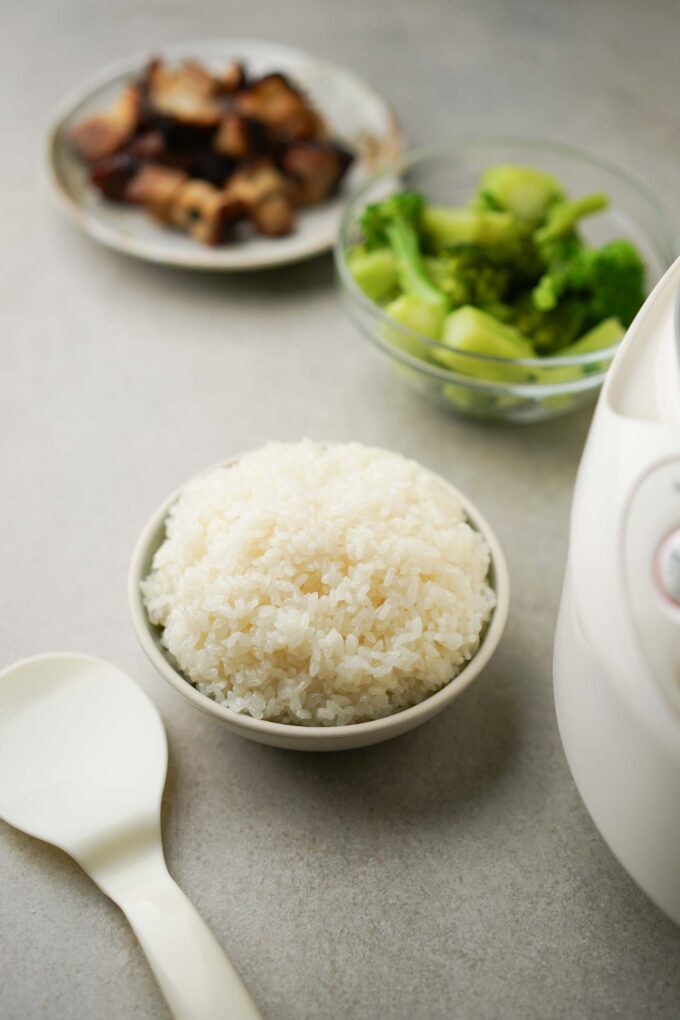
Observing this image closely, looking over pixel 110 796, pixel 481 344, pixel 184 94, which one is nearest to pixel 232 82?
pixel 184 94

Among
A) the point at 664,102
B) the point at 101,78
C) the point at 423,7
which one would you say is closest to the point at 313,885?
the point at 101,78

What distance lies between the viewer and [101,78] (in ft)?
5.52

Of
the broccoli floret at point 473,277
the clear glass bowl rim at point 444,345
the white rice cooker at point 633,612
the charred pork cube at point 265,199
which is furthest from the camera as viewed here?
the charred pork cube at point 265,199

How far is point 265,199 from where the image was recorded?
1.51 m

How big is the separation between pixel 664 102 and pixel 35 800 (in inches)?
68.5

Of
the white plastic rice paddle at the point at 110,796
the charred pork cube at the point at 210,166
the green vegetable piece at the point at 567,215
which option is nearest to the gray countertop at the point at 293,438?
the white plastic rice paddle at the point at 110,796

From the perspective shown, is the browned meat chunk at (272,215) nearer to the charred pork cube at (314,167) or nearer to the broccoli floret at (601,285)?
the charred pork cube at (314,167)

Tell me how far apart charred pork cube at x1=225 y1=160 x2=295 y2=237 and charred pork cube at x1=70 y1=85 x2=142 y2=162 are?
206 mm

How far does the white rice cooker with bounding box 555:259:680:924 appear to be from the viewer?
64 centimetres

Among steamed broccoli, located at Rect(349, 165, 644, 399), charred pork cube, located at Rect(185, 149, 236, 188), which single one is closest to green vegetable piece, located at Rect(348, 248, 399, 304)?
steamed broccoli, located at Rect(349, 165, 644, 399)

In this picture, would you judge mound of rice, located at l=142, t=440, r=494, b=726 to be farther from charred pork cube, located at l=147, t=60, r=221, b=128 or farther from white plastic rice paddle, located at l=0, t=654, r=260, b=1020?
charred pork cube, located at l=147, t=60, r=221, b=128

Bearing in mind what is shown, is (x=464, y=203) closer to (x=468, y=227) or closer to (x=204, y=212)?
(x=468, y=227)

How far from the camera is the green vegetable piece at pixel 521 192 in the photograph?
1.44 metres

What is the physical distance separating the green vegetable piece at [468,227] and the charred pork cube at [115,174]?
0.49 meters
